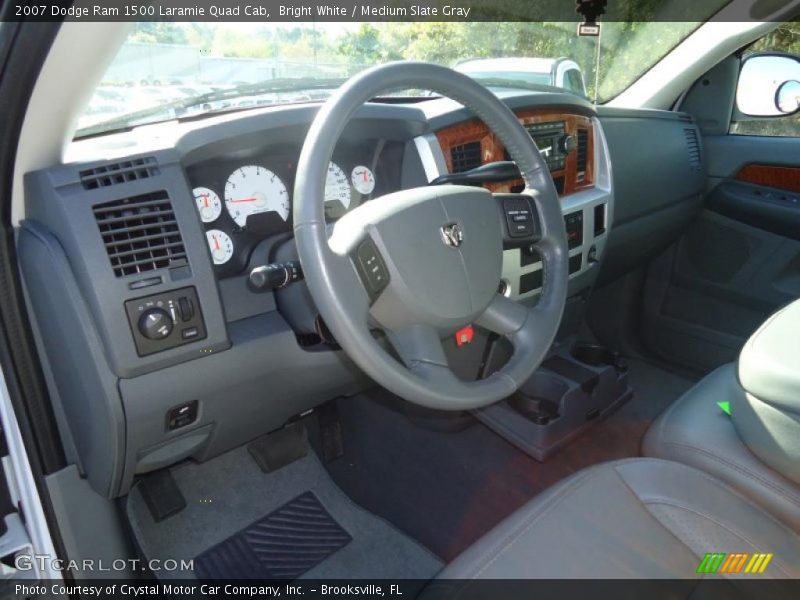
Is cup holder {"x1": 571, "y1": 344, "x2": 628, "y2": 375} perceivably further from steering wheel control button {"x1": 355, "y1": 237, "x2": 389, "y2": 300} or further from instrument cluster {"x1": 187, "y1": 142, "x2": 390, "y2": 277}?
steering wheel control button {"x1": 355, "y1": 237, "x2": 389, "y2": 300}

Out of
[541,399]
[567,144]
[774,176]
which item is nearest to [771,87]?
[774,176]

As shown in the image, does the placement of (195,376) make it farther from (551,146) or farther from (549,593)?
(551,146)

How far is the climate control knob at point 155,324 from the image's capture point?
1.22 meters

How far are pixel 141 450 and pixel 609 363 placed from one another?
1753mm

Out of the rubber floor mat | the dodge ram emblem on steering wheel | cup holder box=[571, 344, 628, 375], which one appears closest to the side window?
cup holder box=[571, 344, 628, 375]

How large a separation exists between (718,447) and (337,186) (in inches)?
42.5

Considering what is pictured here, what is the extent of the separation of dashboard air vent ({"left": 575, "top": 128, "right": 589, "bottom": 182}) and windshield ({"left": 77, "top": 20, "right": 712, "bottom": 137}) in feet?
0.69

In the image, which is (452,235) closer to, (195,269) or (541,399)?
(195,269)

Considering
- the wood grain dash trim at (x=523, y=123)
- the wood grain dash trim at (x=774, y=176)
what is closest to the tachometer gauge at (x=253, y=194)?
the wood grain dash trim at (x=523, y=123)

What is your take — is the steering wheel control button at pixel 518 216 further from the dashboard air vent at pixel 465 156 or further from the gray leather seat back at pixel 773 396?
the gray leather seat back at pixel 773 396

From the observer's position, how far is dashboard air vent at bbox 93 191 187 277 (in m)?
1.17

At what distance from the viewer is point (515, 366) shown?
1229 mm

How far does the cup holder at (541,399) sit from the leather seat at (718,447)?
2.17 ft

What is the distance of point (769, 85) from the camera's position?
2.57 m
